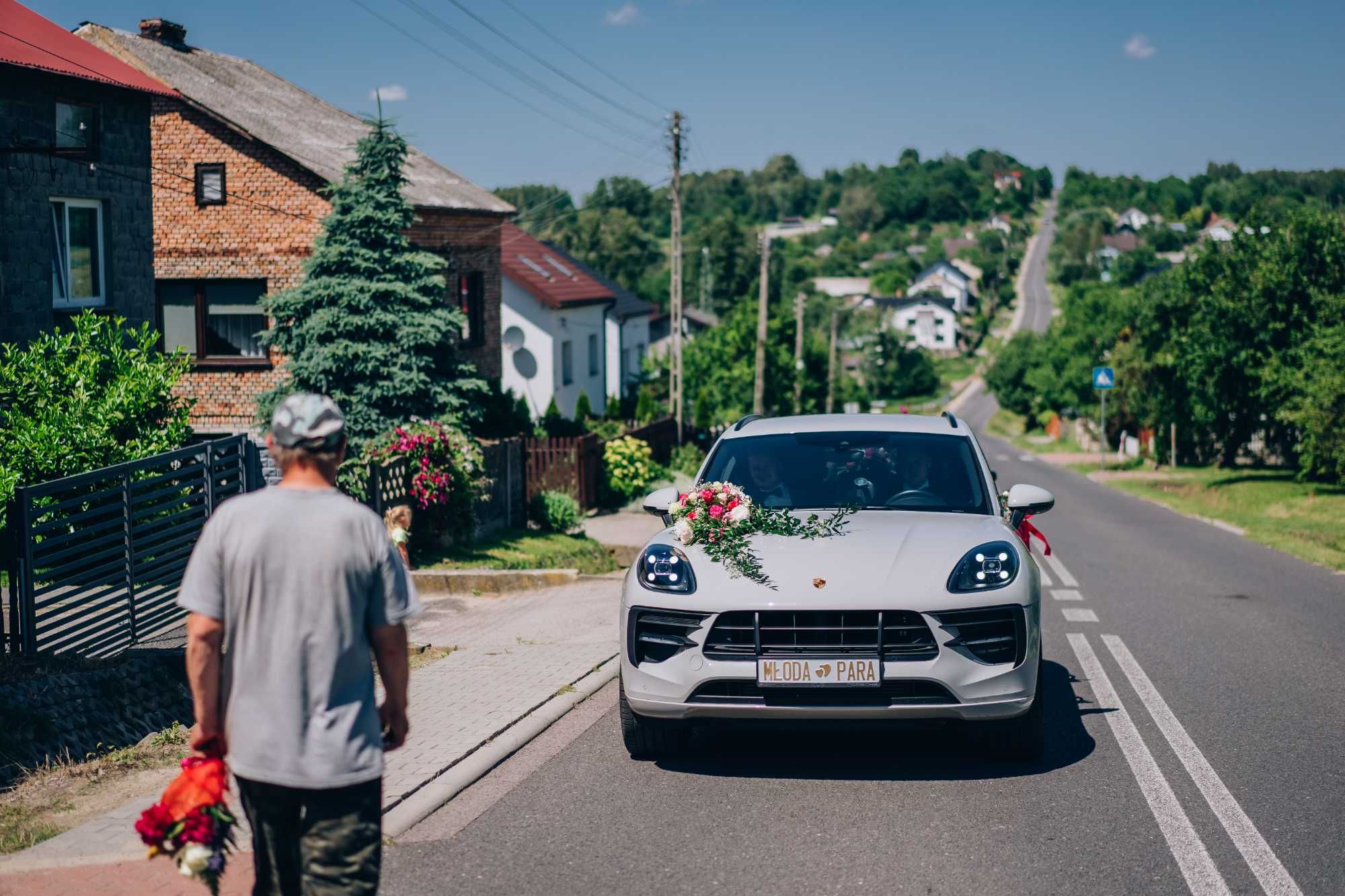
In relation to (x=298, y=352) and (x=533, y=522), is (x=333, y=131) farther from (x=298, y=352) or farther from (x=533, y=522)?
(x=533, y=522)

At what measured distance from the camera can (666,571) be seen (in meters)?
6.43

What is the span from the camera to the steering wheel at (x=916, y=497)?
24.3 ft

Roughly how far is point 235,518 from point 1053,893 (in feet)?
10.3

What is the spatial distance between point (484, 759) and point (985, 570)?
→ 8.53ft

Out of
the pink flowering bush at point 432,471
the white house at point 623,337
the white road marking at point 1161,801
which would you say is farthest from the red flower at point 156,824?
the white house at point 623,337

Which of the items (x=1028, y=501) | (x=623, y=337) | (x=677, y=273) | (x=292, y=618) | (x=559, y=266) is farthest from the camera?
(x=623, y=337)

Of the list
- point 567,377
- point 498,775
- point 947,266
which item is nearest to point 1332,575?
point 498,775

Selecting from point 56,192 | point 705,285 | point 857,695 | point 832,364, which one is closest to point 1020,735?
point 857,695

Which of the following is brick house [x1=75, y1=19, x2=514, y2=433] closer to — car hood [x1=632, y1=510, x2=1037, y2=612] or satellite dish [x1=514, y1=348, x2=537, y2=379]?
satellite dish [x1=514, y1=348, x2=537, y2=379]

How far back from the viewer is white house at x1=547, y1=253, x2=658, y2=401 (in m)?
48.7

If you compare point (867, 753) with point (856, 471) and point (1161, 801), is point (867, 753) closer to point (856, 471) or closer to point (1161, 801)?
point (1161, 801)

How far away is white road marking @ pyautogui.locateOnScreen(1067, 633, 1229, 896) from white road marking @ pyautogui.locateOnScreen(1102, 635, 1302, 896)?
142 millimetres

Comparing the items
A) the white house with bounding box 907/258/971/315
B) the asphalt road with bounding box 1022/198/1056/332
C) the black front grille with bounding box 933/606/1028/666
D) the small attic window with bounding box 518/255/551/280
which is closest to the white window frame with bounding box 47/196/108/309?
the black front grille with bounding box 933/606/1028/666

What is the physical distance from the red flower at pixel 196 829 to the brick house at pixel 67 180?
12.9m
